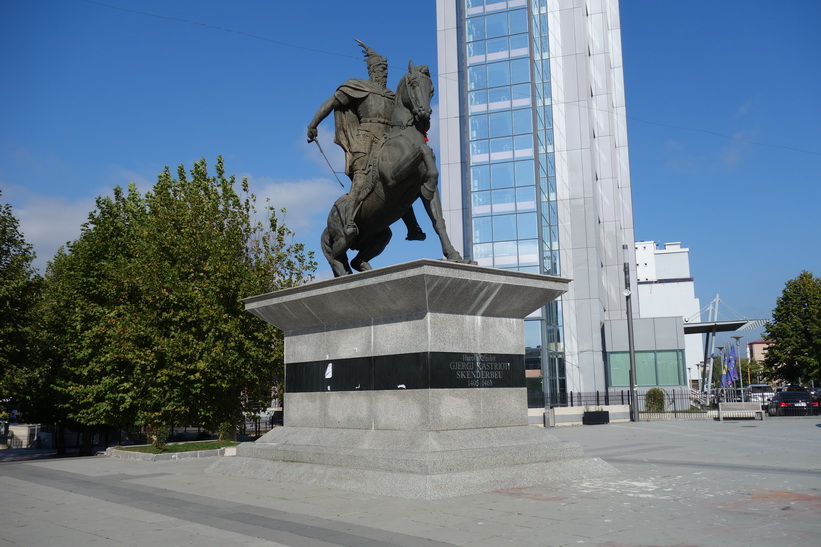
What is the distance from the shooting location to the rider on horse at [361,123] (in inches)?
497

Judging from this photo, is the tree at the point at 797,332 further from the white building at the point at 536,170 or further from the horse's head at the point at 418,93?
the horse's head at the point at 418,93

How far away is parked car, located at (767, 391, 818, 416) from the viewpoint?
38.4 m

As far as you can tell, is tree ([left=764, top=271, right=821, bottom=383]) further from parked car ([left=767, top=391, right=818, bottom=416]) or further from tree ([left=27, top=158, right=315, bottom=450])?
tree ([left=27, top=158, right=315, bottom=450])

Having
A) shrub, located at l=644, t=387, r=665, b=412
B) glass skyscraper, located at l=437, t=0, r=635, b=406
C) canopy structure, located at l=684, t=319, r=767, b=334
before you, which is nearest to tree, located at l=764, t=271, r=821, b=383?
canopy structure, located at l=684, t=319, r=767, b=334

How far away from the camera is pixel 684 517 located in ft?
25.3

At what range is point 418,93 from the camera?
11.5 meters

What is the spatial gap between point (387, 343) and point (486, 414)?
6.35 ft

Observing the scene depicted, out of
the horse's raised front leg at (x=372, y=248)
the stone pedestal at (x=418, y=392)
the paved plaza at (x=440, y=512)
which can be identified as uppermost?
the horse's raised front leg at (x=372, y=248)

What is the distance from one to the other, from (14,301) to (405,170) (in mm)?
21849

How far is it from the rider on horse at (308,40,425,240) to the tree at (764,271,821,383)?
53486mm

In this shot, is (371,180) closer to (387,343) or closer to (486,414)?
(387,343)

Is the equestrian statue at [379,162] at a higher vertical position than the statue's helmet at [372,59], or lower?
lower

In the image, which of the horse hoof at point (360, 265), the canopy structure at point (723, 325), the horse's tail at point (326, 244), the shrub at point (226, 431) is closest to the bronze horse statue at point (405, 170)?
the horse's tail at point (326, 244)

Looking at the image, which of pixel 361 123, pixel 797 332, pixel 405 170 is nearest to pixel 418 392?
pixel 405 170
